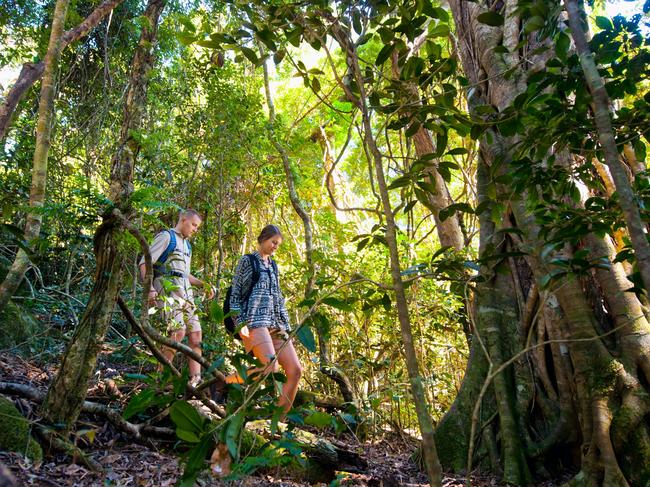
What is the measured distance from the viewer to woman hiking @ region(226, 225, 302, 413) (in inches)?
149

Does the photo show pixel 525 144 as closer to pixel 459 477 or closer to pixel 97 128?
pixel 459 477

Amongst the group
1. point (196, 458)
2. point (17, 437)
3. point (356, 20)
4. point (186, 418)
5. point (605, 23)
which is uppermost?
point (356, 20)

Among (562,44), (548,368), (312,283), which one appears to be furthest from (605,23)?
(312,283)

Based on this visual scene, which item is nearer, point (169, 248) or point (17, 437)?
point (17, 437)

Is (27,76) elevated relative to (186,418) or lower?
elevated

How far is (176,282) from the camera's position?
4.48m

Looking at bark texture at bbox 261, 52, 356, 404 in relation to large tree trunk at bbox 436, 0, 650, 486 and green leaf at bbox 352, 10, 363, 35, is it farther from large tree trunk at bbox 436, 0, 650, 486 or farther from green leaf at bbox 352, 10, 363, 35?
green leaf at bbox 352, 10, 363, 35

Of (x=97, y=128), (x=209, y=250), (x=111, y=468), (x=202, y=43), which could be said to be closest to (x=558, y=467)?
(x=111, y=468)

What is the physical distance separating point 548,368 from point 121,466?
3.07 m

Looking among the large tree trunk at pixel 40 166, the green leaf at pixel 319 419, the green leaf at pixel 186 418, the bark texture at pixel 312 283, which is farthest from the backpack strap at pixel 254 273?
the green leaf at pixel 186 418

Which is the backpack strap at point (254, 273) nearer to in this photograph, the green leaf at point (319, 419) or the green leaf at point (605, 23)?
the green leaf at point (319, 419)

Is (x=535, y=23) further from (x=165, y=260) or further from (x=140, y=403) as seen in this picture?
(x=165, y=260)

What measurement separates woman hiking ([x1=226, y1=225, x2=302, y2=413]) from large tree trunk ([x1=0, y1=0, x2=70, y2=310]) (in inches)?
58.7

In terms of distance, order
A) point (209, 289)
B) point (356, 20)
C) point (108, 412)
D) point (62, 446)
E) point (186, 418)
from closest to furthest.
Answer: point (186, 418) → point (356, 20) → point (62, 446) → point (108, 412) → point (209, 289)
